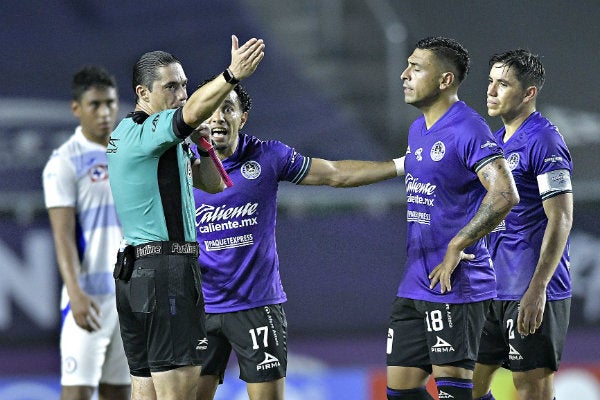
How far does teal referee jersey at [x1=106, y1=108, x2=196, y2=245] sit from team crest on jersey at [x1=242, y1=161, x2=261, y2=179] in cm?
85

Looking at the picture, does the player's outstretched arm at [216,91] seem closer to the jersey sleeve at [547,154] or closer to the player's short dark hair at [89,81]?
the jersey sleeve at [547,154]

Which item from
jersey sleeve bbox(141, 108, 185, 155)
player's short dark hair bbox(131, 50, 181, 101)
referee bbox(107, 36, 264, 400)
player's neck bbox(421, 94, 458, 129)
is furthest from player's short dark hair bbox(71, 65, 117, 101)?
player's neck bbox(421, 94, 458, 129)

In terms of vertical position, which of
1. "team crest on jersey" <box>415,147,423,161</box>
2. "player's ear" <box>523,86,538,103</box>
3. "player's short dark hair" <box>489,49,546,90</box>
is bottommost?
"team crest on jersey" <box>415,147,423,161</box>

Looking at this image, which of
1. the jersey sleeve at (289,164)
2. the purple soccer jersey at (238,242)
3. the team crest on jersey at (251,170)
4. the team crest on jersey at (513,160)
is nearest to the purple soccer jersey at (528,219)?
the team crest on jersey at (513,160)

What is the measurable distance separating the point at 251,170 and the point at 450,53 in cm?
126

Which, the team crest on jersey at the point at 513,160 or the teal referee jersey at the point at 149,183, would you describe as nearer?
the teal referee jersey at the point at 149,183

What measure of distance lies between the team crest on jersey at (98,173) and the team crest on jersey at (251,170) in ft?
4.46

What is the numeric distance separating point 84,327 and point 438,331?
2404 mm

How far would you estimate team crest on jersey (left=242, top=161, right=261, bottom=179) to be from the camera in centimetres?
590

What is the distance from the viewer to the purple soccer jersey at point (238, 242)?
582 centimetres

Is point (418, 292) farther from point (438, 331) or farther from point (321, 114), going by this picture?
point (321, 114)

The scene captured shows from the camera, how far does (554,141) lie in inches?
225

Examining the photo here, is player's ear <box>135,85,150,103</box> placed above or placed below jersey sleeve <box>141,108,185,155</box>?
above

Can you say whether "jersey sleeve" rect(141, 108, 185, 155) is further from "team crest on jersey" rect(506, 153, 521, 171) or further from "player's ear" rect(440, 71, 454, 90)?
"team crest on jersey" rect(506, 153, 521, 171)
